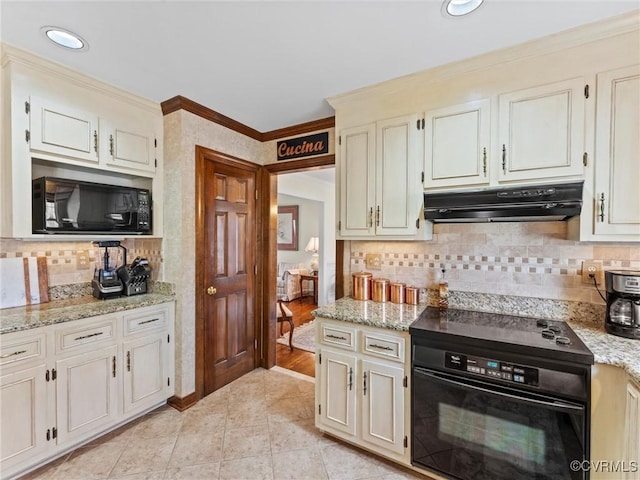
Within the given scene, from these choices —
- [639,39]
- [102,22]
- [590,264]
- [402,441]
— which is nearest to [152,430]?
[402,441]

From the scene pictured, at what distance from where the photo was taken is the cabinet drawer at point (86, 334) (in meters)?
1.87

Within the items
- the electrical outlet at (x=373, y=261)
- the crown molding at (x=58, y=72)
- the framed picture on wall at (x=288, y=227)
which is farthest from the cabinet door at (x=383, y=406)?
the framed picture on wall at (x=288, y=227)

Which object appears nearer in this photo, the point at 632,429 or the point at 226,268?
Result: the point at 632,429

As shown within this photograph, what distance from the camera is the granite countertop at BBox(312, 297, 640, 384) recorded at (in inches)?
51.8

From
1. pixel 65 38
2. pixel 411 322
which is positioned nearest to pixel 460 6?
pixel 411 322

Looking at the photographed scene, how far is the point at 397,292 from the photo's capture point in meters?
2.31

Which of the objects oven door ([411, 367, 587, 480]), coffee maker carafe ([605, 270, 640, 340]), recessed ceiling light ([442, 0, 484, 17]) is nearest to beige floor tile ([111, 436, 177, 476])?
oven door ([411, 367, 587, 480])

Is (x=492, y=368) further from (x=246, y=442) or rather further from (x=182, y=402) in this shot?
(x=182, y=402)

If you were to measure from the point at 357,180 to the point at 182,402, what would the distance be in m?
2.33

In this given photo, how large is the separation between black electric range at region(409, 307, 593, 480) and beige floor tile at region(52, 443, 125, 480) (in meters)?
1.92

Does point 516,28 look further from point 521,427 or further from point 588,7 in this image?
point 521,427

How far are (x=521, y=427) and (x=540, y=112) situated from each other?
1719 millimetres

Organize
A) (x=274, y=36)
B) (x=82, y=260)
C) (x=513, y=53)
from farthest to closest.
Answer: (x=82, y=260)
(x=513, y=53)
(x=274, y=36)

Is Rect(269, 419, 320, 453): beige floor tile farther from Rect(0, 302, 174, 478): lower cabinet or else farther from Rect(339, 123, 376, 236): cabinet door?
Rect(339, 123, 376, 236): cabinet door
